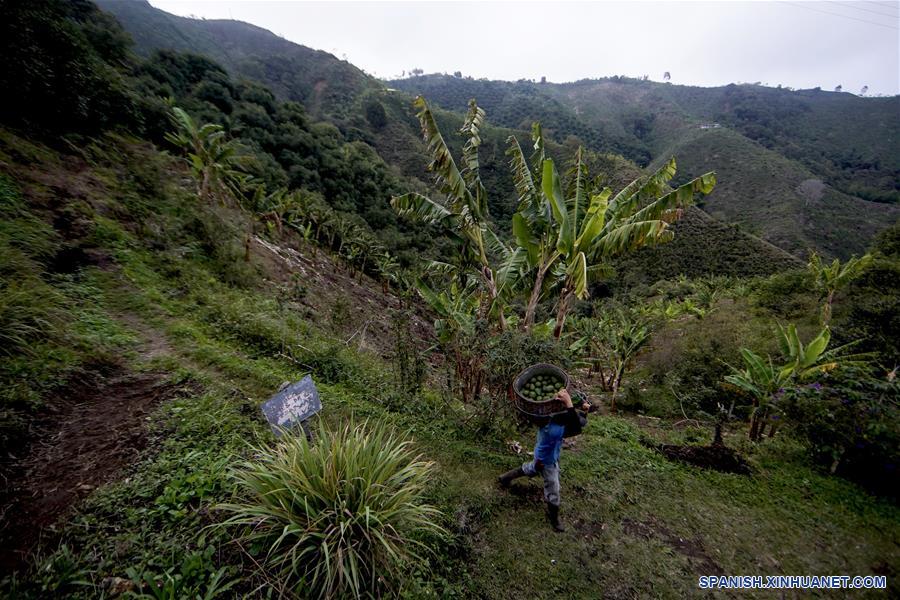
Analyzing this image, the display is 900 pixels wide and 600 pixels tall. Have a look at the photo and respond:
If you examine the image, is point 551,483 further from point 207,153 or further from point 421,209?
point 207,153

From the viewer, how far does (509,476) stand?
3943 millimetres

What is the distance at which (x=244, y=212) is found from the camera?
52.0 feet

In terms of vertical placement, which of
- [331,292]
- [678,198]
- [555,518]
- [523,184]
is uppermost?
[678,198]

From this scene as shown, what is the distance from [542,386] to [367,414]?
247cm

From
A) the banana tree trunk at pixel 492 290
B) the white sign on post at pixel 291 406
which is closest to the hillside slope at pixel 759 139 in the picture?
the banana tree trunk at pixel 492 290

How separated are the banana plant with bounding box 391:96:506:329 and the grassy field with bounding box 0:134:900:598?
104 inches

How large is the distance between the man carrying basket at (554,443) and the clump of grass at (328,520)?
56.7 inches

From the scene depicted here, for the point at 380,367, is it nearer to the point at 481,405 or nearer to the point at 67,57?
the point at 481,405

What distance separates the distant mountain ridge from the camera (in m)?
44.3

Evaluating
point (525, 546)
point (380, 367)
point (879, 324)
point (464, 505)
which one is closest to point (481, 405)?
point (464, 505)

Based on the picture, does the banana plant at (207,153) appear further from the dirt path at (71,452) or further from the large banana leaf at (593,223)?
the large banana leaf at (593,223)

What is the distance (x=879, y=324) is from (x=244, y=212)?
21292mm

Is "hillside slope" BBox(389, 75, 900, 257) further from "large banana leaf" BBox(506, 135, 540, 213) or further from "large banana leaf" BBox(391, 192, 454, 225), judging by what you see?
"large banana leaf" BBox(391, 192, 454, 225)

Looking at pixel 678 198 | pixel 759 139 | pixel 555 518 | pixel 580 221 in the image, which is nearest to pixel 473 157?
pixel 580 221
